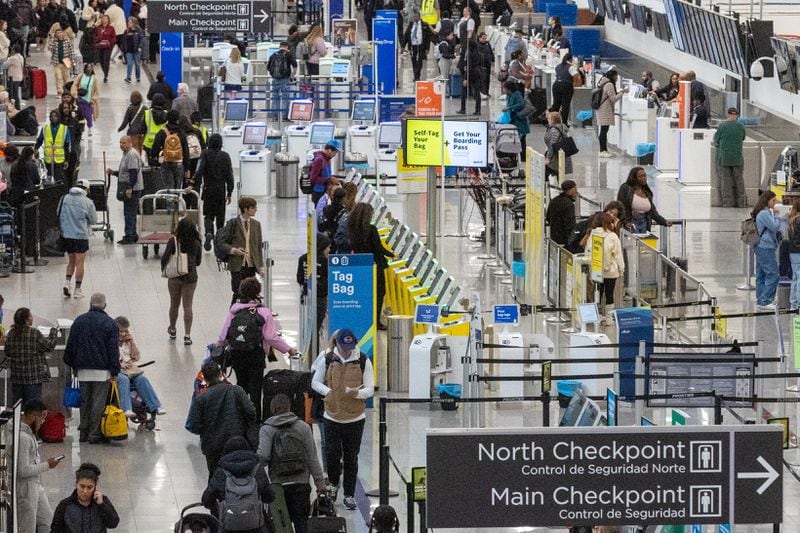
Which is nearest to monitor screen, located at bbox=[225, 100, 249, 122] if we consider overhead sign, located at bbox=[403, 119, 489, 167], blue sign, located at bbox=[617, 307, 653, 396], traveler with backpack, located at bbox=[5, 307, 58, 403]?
overhead sign, located at bbox=[403, 119, 489, 167]

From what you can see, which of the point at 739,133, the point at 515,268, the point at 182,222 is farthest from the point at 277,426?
the point at 739,133

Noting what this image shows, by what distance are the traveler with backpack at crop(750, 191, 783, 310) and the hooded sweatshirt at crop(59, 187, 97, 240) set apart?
22.3ft

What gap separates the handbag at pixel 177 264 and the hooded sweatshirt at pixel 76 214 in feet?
6.87

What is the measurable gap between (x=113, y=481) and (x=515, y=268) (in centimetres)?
742

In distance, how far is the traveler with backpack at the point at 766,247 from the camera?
18859mm

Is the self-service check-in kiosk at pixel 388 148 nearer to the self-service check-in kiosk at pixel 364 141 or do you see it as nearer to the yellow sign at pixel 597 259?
the self-service check-in kiosk at pixel 364 141

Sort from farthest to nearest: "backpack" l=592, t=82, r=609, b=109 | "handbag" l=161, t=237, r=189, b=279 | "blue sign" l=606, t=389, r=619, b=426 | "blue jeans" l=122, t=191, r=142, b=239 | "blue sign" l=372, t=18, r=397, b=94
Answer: "blue sign" l=372, t=18, r=397, b=94 → "backpack" l=592, t=82, r=609, b=109 → "blue jeans" l=122, t=191, r=142, b=239 → "handbag" l=161, t=237, r=189, b=279 → "blue sign" l=606, t=389, r=619, b=426

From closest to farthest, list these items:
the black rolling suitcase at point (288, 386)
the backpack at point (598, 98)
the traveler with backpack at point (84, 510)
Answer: the traveler with backpack at point (84, 510)
the black rolling suitcase at point (288, 386)
the backpack at point (598, 98)

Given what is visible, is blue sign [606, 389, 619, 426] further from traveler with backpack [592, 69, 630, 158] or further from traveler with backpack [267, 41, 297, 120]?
traveler with backpack [267, 41, 297, 120]

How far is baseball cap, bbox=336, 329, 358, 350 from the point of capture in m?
12.5

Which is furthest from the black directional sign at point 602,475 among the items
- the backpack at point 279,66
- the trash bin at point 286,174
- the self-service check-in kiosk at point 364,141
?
the backpack at point 279,66

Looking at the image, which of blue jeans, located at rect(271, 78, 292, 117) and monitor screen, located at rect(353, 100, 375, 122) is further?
blue jeans, located at rect(271, 78, 292, 117)

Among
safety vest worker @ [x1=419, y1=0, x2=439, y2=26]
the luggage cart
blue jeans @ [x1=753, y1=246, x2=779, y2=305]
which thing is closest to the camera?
blue jeans @ [x1=753, y1=246, x2=779, y2=305]

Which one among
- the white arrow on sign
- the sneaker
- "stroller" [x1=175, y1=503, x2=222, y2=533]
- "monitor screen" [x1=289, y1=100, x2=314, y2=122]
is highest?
"monitor screen" [x1=289, y1=100, x2=314, y2=122]
